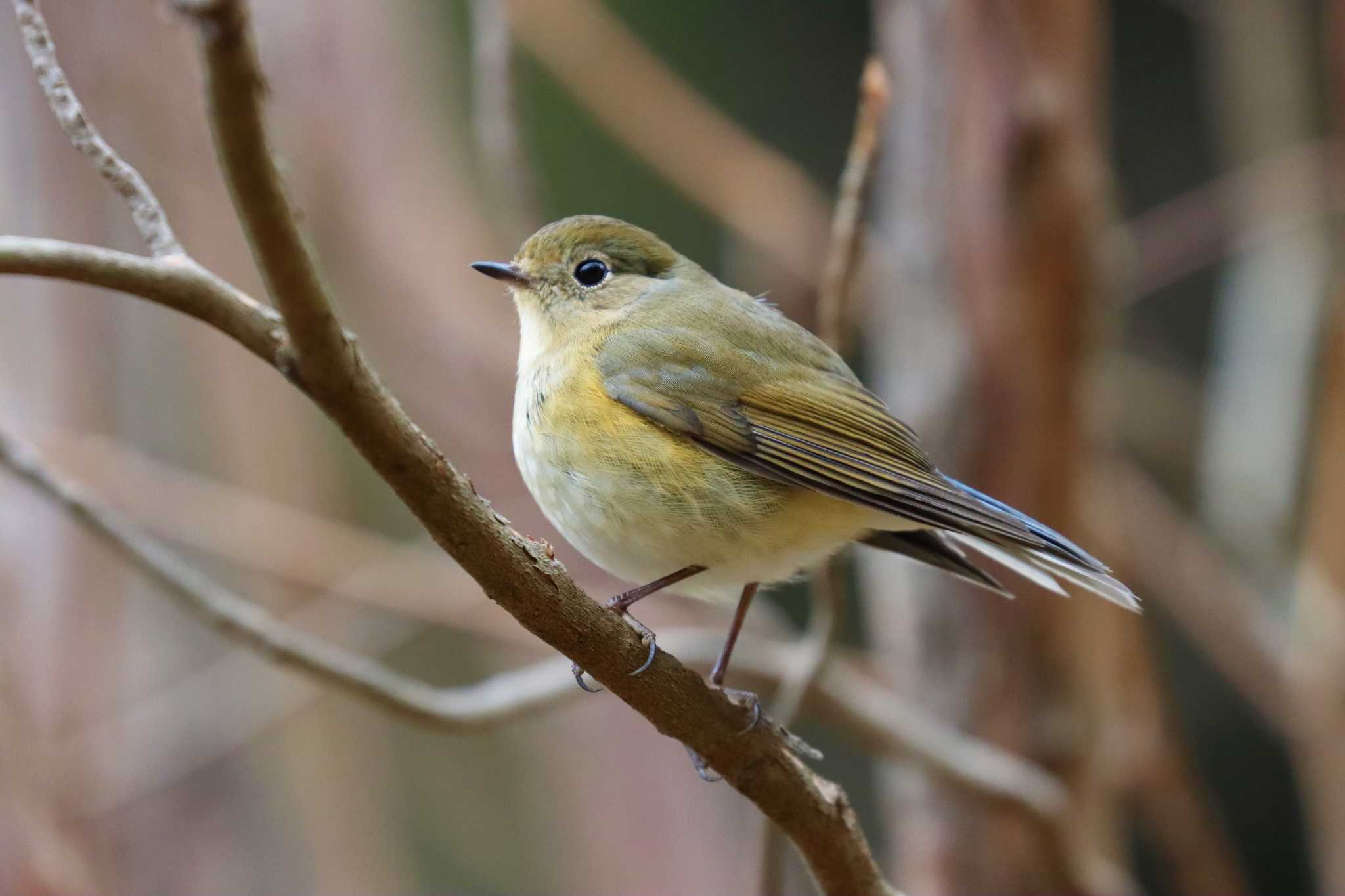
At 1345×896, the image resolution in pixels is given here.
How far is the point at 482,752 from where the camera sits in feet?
18.0

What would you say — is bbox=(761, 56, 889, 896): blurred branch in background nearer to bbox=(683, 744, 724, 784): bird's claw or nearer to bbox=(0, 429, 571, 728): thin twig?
bbox=(683, 744, 724, 784): bird's claw

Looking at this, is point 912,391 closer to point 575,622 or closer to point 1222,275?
point 575,622

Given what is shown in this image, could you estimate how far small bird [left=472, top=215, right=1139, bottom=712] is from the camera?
2072 mm

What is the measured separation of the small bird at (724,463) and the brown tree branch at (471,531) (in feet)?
0.68

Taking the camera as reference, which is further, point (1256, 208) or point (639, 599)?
point (1256, 208)

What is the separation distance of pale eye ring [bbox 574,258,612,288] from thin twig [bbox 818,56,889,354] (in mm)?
474

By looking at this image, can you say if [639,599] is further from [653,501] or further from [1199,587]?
[1199,587]

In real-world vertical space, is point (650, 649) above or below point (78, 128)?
below

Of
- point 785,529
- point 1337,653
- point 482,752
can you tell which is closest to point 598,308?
point 785,529

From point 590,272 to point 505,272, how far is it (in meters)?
0.19

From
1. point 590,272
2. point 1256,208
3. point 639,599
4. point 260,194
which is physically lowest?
point 639,599

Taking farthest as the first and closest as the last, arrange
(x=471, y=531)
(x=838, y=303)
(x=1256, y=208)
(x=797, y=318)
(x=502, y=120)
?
(x=797, y=318), (x=1256, y=208), (x=502, y=120), (x=838, y=303), (x=471, y=531)

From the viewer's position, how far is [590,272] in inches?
104

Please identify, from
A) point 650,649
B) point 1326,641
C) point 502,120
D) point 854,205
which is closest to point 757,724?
point 650,649
